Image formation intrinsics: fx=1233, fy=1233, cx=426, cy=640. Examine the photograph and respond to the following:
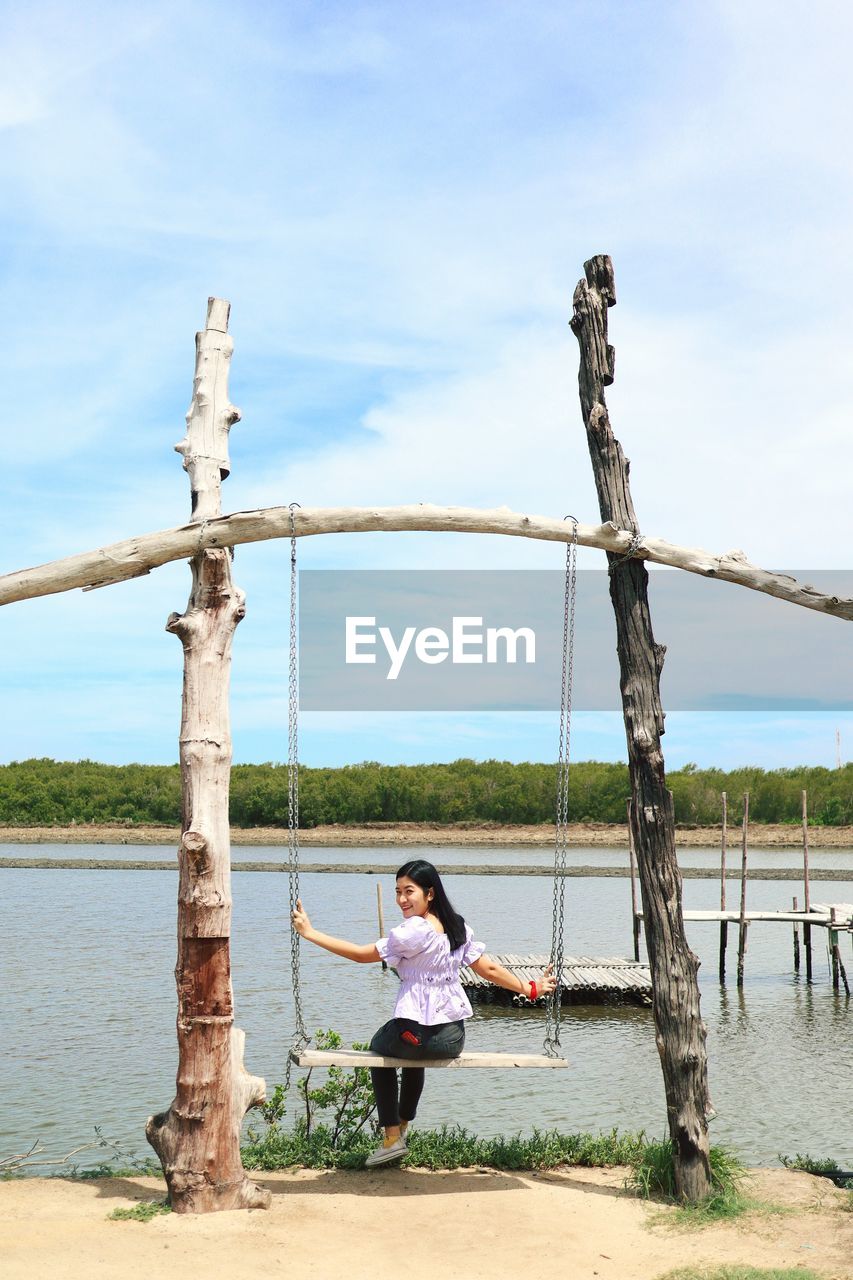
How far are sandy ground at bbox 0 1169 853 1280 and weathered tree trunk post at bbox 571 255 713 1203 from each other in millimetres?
554

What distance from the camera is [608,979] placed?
58.9 feet

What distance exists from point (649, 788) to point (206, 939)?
2.58 meters

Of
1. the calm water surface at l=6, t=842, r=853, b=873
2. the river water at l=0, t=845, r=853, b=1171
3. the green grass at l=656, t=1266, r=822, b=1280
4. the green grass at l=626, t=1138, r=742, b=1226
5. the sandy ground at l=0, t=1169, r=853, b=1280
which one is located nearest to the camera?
the green grass at l=656, t=1266, r=822, b=1280

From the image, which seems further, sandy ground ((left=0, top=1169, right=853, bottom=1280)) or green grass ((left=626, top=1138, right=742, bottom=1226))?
green grass ((left=626, top=1138, right=742, bottom=1226))

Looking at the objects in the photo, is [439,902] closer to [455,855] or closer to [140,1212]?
[140,1212]

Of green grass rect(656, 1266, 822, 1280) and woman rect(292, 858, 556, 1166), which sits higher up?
woman rect(292, 858, 556, 1166)

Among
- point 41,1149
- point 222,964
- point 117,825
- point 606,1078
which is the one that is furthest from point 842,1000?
point 117,825

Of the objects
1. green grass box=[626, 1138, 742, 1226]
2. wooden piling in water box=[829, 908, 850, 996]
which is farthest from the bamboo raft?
green grass box=[626, 1138, 742, 1226]

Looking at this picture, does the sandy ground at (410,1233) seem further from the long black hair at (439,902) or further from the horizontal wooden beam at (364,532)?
the horizontal wooden beam at (364,532)

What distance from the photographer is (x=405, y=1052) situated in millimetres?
6625

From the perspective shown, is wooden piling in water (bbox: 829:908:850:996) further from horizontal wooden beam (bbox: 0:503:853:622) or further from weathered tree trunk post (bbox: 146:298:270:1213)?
A: weathered tree trunk post (bbox: 146:298:270:1213)

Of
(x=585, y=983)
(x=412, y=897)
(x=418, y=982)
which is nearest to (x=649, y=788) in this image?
(x=412, y=897)

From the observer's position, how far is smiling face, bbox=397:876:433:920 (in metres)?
6.82

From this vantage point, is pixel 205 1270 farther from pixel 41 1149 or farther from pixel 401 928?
pixel 41 1149
